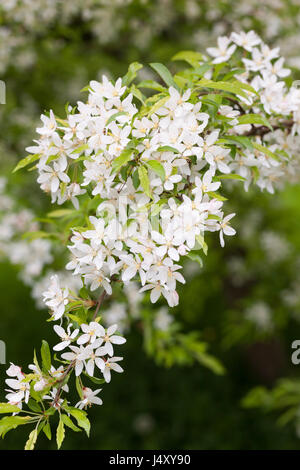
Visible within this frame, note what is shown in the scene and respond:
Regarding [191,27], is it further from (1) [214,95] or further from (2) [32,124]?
(1) [214,95]

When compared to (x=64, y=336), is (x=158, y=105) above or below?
above

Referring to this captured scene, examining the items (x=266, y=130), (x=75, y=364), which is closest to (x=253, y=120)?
(x=266, y=130)

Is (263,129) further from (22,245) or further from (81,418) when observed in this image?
(22,245)

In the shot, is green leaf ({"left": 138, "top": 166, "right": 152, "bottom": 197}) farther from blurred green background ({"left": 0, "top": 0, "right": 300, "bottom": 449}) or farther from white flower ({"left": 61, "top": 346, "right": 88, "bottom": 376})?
blurred green background ({"left": 0, "top": 0, "right": 300, "bottom": 449})

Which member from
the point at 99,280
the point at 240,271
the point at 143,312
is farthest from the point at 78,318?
the point at 240,271

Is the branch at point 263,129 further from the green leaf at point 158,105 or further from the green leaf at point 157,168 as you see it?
the green leaf at point 157,168

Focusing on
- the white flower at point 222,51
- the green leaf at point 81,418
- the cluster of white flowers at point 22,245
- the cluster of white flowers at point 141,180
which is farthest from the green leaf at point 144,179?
the cluster of white flowers at point 22,245

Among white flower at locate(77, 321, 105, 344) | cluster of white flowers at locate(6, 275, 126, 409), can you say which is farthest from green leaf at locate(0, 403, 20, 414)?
white flower at locate(77, 321, 105, 344)

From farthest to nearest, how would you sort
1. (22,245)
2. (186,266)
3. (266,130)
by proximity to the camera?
(186,266)
(22,245)
(266,130)
